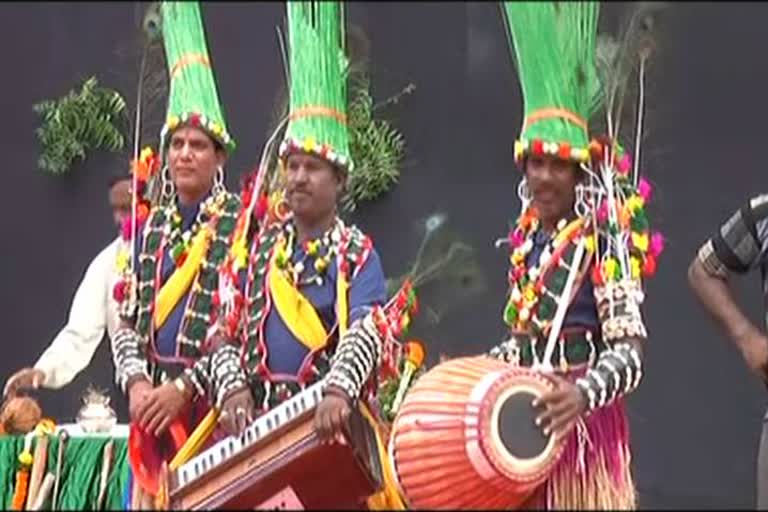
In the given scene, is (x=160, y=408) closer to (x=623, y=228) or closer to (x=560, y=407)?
(x=560, y=407)

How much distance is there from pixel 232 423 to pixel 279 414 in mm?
307

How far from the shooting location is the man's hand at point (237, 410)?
441cm

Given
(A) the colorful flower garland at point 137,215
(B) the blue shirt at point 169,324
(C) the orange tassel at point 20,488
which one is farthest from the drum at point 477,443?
(C) the orange tassel at point 20,488

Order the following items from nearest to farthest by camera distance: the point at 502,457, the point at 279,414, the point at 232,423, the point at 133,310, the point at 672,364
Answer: the point at 502,457
the point at 279,414
the point at 232,423
the point at 133,310
the point at 672,364

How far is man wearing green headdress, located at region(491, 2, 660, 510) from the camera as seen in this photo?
4117mm

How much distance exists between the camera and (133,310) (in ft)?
16.3

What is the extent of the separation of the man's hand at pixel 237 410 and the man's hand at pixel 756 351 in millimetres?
1268

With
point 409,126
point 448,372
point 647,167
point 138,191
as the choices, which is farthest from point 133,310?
point 409,126

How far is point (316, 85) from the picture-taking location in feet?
15.1

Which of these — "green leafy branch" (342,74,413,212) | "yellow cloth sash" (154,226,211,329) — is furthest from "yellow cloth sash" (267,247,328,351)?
"green leafy branch" (342,74,413,212)

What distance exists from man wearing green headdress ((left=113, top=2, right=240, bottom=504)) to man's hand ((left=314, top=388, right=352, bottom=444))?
26.1 inches

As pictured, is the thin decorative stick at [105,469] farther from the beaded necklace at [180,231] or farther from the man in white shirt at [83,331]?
the beaded necklace at [180,231]

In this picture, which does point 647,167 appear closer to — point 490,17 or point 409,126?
point 490,17

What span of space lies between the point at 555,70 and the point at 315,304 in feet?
3.17
